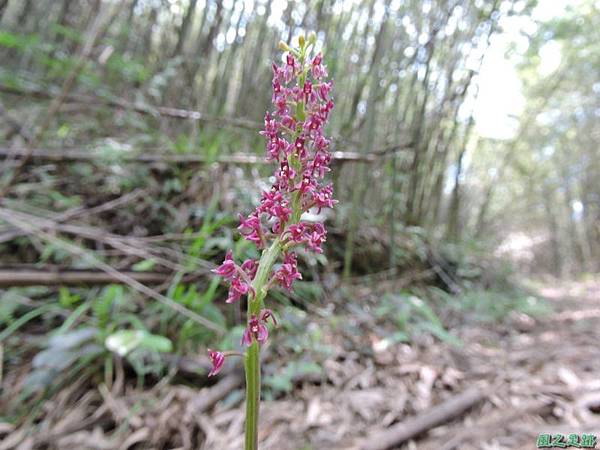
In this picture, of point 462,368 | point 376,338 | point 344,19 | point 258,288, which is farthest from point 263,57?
point 258,288

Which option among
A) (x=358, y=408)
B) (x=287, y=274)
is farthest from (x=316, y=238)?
(x=358, y=408)

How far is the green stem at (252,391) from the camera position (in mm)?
730

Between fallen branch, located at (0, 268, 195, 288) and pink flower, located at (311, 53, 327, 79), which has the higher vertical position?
pink flower, located at (311, 53, 327, 79)

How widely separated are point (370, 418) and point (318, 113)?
160 centimetres

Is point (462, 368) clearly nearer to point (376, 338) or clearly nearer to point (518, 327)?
point (376, 338)

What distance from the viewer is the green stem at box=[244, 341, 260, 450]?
2.40ft

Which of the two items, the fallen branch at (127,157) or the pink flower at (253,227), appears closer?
the pink flower at (253,227)

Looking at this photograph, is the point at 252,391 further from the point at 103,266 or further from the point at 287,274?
the point at 103,266

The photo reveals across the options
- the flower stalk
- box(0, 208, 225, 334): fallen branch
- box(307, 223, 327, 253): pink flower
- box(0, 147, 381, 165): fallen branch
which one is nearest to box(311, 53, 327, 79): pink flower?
the flower stalk

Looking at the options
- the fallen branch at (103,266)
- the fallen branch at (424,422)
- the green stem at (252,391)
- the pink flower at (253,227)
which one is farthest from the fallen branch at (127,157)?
the green stem at (252,391)

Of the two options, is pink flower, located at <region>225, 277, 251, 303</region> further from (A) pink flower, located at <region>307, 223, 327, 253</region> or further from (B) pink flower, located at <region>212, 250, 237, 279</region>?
(A) pink flower, located at <region>307, 223, 327, 253</region>

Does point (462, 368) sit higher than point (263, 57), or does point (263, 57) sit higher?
point (263, 57)

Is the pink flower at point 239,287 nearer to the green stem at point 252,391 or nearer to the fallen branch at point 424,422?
the green stem at point 252,391

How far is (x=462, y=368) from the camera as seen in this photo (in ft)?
8.39
